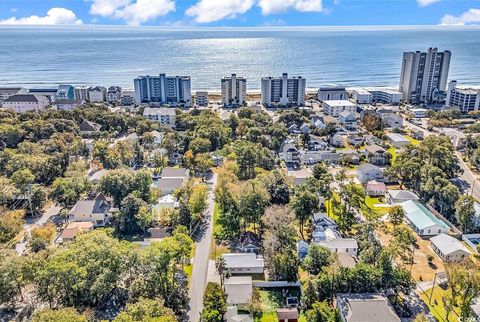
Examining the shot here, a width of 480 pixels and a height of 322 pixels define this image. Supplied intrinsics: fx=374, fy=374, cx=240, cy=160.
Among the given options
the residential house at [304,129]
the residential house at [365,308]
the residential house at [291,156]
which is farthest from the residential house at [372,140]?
the residential house at [365,308]

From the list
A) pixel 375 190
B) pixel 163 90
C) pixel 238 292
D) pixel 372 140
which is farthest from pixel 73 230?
pixel 163 90

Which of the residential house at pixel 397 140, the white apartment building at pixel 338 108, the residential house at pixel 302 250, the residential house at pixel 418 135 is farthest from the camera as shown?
the white apartment building at pixel 338 108

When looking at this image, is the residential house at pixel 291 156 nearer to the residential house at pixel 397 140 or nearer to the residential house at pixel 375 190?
the residential house at pixel 375 190

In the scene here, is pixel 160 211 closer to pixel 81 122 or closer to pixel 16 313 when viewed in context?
pixel 16 313


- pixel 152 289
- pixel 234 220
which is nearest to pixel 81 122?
pixel 234 220

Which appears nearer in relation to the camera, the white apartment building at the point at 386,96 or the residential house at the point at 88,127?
the residential house at the point at 88,127

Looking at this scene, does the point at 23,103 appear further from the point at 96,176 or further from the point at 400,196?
the point at 400,196
